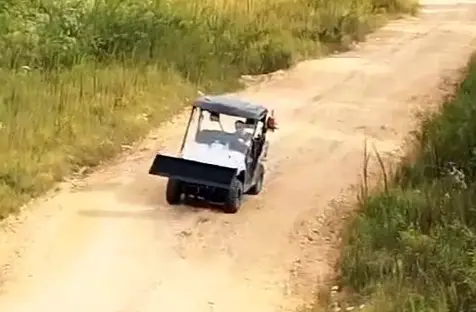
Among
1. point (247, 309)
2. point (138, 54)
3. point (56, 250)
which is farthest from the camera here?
point (138, 54)

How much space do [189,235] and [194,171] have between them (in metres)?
0.70

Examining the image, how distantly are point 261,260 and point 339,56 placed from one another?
9862 millimetres

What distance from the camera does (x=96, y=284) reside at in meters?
8.51

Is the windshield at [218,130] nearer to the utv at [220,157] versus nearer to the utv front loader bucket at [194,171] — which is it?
the utv at [220,157]

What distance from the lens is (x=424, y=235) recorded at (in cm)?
884

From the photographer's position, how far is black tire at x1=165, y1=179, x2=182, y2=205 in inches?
402

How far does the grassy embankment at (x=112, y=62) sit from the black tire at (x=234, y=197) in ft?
6.25

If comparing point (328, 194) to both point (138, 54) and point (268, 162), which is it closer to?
point (268, 162)

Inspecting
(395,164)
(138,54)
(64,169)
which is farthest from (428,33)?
(64,169)

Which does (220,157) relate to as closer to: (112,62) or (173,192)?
(173,192)

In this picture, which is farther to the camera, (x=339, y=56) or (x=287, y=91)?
Answer: (x=339, y=56)

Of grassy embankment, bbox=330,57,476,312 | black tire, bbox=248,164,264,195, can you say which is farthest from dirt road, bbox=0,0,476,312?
grassy embankment, bbox=330,57,476,312

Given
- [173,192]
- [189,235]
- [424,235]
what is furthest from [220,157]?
[424,235]

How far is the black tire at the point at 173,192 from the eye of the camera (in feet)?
33.5
